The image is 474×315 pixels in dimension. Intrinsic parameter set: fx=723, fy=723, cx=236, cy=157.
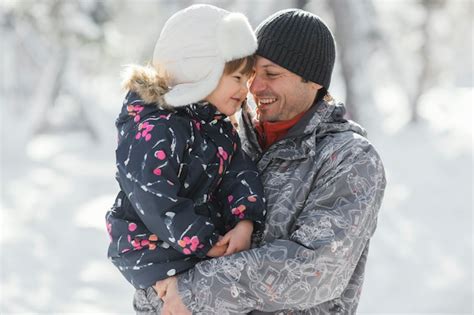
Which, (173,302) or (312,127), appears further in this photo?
(312,127)

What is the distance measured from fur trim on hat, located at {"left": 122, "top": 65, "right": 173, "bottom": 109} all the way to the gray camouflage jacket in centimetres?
50

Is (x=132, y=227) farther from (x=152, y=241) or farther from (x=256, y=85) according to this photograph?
(x=256, y=85)

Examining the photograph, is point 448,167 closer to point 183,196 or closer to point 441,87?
point 183,196

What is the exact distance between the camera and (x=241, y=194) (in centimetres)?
242

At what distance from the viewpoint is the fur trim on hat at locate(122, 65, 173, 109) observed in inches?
92.0

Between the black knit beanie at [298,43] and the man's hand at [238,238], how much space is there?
→ 2.22ft

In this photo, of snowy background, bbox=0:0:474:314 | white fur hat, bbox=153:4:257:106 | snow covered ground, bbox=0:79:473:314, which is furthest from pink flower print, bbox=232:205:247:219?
snow covered ground, bbox=0:79:473:314

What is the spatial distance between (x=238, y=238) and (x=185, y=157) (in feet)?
1.03

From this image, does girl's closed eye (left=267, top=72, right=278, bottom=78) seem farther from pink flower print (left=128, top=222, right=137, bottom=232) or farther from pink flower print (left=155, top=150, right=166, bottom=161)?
pink flower print (left=128, top=222, right=137, bottom=232)

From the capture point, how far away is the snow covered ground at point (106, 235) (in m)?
7.31

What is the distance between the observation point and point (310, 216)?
7.68 feet

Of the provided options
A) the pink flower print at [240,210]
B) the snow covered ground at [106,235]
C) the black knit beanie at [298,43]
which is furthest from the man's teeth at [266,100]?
the snow covered ground at [106,235]

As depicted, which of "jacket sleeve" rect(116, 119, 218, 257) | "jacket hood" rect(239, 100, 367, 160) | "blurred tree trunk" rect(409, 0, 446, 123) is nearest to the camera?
"jacket sleeve" rect(116, 119, 218, 257)

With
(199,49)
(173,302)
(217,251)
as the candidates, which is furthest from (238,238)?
(199,49)
